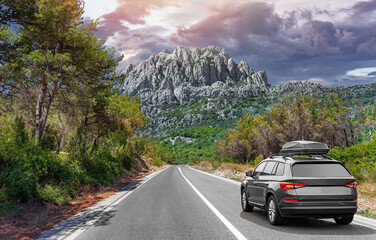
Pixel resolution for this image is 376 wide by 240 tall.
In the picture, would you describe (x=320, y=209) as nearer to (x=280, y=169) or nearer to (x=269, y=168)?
(x=280, y=169)

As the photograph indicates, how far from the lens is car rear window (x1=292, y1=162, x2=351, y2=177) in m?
6.08

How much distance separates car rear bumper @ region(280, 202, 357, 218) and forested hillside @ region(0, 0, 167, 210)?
25.2 ft

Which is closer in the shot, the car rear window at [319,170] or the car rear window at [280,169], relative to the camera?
the car rear window at [319,170]

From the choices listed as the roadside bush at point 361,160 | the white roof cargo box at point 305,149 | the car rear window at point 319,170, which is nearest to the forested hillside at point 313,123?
the roadside bush at point 361,160

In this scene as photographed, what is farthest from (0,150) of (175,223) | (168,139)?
(168,139)

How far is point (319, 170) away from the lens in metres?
6.11

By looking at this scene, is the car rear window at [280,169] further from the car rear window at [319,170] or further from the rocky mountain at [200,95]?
the rocky mountain at [200,95]

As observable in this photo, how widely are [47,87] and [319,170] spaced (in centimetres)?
1570

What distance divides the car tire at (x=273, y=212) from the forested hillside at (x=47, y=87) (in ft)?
23.7

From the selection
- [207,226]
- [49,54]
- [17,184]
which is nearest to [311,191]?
[207,226]

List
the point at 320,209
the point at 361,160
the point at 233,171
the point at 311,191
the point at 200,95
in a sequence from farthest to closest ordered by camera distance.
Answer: the point at 200,95, the point at 233,171, the point at 361,160, the point at 311,191, the point at 320,209

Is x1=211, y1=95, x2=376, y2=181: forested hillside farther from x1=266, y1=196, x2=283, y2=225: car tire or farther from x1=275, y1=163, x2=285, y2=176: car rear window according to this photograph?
x1=266, y1=196, x2=283, y2=225: car tire

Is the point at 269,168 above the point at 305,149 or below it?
below

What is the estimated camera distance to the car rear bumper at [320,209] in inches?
229
